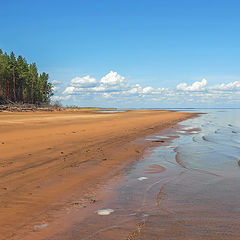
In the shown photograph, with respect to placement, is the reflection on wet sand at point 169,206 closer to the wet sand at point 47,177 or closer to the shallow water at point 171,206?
the shallow water at point 171,206

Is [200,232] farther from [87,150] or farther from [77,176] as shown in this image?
[87,150]

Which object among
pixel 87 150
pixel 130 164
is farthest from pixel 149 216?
pixel 87 150

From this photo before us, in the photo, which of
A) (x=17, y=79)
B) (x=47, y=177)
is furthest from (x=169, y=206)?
(x=17, y=79)

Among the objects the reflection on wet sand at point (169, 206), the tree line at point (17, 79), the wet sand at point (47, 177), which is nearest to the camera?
the reflection on wet sand at point (169, 206)

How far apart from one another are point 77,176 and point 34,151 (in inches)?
143

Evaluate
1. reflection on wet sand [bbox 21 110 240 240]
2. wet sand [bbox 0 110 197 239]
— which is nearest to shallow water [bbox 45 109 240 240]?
reflection on wet sand [bbox 21 110 240 240]

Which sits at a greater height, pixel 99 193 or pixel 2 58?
pixel 2 58

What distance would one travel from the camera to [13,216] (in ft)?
12.0

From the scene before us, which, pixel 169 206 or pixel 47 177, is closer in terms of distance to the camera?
pixel 169 206

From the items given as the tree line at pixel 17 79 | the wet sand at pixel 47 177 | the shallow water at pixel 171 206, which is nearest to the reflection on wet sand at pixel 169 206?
the shallow water at pixel 171 206

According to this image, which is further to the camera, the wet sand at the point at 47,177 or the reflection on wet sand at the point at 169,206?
the wet sand at the point at 47,177

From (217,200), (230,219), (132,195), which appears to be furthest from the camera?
(132,195)

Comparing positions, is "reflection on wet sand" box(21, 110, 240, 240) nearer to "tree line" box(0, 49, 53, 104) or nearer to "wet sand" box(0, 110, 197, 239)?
"wet sand" box(0, 110, 197, 239)

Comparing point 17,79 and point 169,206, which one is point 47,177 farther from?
point 17,79
